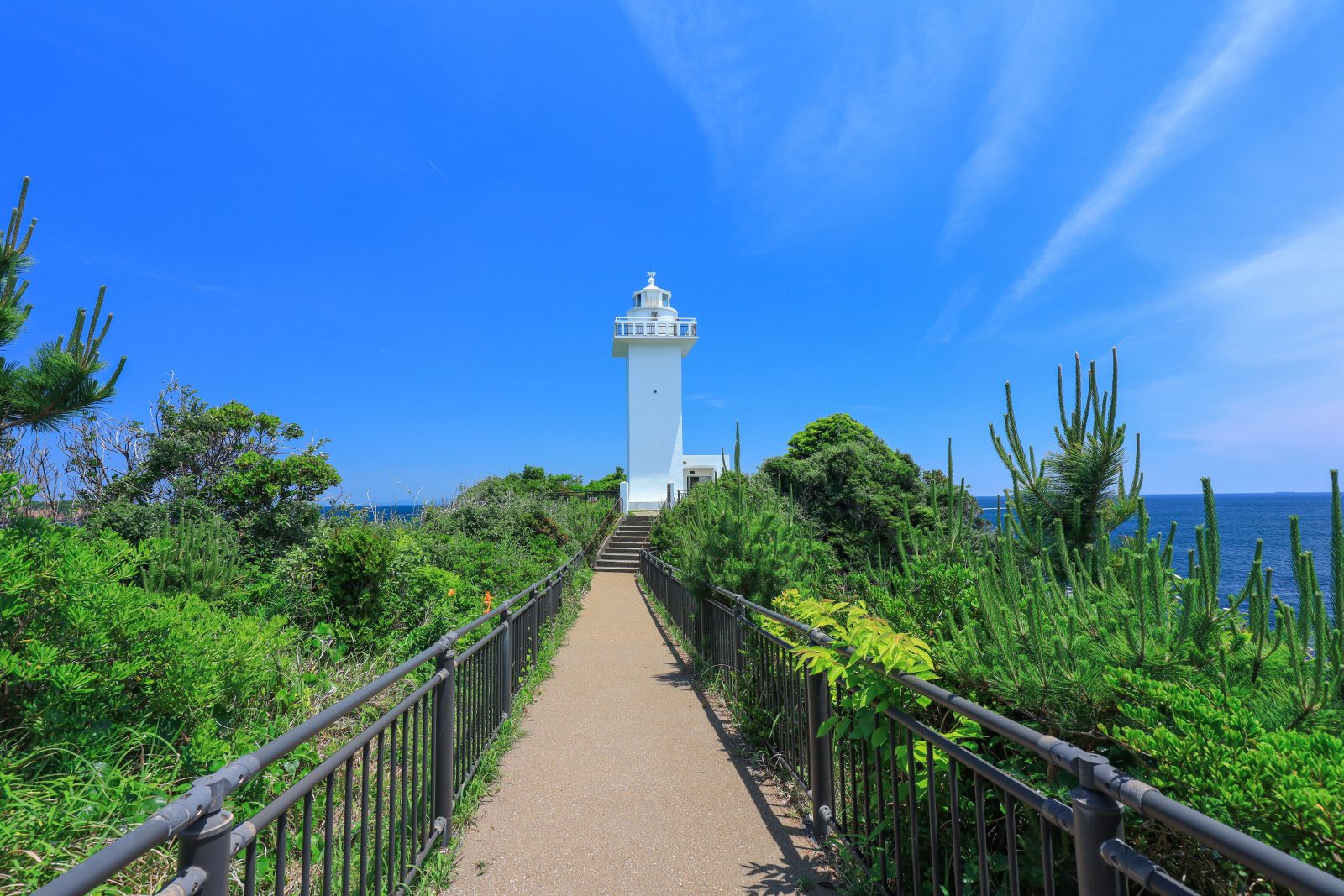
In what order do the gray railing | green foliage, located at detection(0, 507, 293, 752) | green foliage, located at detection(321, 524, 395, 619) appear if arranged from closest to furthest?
the gray railing → green foliage, located at detection(0, 507, 293, 752) → green foliage, located at detection(321, 524, 395, 619)

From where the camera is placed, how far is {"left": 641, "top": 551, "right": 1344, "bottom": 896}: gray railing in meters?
1.28

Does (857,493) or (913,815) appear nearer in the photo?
(913,815)

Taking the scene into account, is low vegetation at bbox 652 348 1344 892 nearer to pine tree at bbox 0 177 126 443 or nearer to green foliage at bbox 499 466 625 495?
pine tree at bbox 0 177 126 443

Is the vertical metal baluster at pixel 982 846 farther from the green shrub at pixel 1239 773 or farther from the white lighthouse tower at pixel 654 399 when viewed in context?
the white lighthouse tower at pixel 654 399

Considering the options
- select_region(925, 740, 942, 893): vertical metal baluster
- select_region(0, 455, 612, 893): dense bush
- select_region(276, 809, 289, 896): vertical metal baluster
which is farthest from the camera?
select_region(0, 455, 612, 893): dense bush

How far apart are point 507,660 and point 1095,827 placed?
4.42 metres

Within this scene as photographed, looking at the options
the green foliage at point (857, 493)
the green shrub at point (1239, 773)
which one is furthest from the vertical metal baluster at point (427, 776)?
the green foliage at point (857, 493)

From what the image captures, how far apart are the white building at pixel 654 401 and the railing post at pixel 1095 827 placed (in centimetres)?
2888

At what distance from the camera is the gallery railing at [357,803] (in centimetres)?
134

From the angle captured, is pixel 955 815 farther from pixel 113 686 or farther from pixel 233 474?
pixel 233 474

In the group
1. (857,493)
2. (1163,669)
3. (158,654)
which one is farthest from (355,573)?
(857,493)

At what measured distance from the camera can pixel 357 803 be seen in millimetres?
3980

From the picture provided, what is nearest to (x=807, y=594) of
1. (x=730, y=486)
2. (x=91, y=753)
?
(x=730, y=486)

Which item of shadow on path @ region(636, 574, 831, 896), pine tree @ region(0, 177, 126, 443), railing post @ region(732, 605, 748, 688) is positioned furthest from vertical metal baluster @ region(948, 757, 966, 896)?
pine tree @ region(0, 177, 126, 443)
